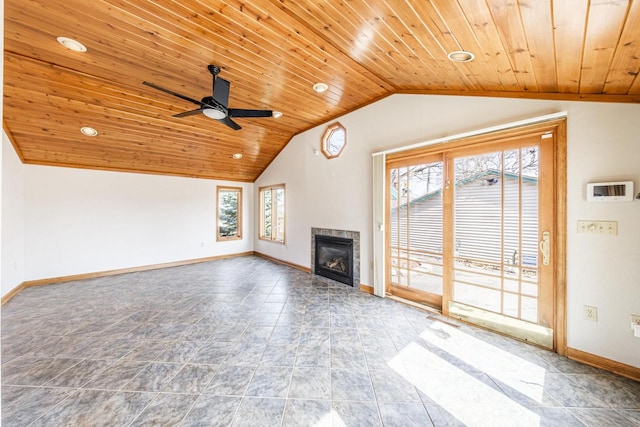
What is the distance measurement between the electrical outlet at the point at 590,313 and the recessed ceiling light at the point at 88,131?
6729mm

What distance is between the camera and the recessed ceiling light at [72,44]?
2570 mm

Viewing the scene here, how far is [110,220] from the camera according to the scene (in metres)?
5.29

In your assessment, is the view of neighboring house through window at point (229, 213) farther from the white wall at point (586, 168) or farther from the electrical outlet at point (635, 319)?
the electrical outlet at point (635, 319)

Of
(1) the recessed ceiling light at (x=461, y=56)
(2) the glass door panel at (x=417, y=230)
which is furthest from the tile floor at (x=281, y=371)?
(1) the recessed ceiling light at (x=461, y=56)

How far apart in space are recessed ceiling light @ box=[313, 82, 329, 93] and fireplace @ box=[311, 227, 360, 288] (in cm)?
227

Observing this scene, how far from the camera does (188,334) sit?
292 cm

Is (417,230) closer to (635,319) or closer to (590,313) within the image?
(590,313)

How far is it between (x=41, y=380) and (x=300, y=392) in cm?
218

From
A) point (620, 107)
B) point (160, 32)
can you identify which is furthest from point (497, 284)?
point (160, 32)

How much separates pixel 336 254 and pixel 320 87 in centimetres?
279

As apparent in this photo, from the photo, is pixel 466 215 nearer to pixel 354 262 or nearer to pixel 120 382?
pixel 354 262

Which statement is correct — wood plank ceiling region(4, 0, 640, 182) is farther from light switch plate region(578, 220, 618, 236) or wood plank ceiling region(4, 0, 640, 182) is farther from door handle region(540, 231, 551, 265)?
door handle region(540, 231, 551, 265)

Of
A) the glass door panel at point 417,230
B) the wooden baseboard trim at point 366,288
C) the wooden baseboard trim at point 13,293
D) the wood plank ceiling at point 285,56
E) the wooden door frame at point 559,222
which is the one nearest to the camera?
the wood plank ceiling at point 285,56

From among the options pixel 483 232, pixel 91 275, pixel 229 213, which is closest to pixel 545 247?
pixel 483 232
